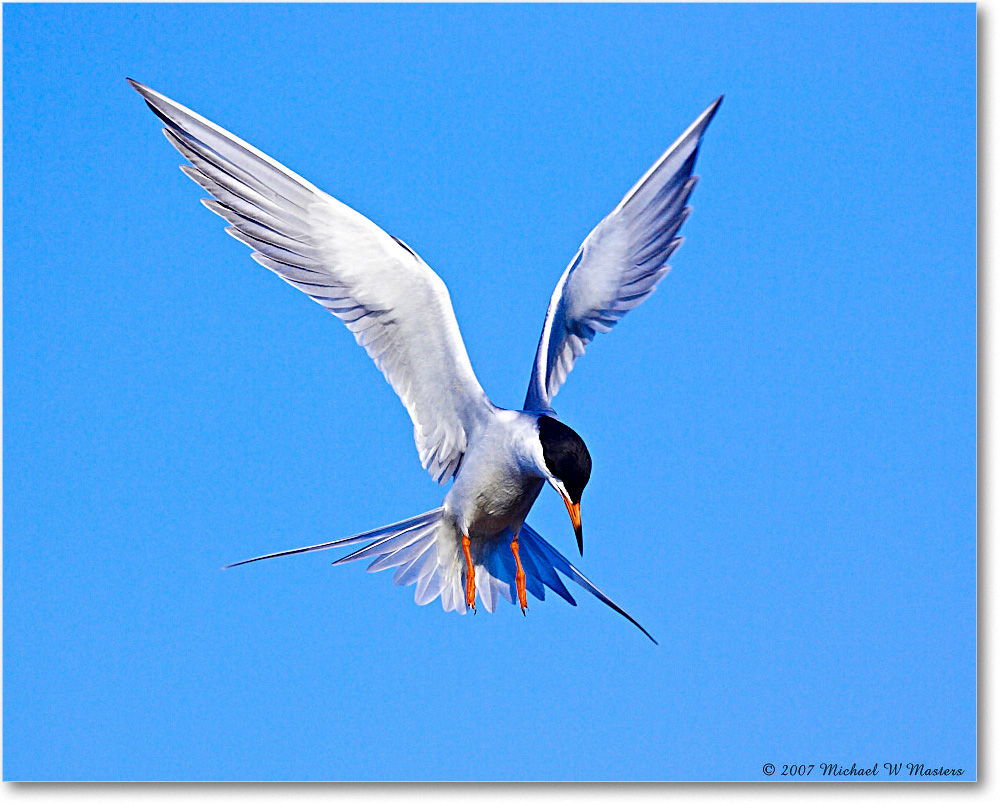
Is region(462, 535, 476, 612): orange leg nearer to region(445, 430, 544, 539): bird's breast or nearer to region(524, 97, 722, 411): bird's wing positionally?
region(445, 430, 544, 539): bird's breast

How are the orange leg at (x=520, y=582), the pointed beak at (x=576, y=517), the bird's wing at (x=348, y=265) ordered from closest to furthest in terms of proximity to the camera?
the pointed beak at (x=576, y=517), the bird's wing at (x=348, y=265), the orange leg at (x=520, y=582)

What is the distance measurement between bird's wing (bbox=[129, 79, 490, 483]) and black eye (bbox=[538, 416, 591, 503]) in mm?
442

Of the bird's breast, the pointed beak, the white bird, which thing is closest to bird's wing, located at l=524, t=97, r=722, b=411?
the white bird

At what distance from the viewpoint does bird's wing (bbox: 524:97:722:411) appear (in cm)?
328

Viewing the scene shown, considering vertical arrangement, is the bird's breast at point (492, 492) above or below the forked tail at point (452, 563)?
above

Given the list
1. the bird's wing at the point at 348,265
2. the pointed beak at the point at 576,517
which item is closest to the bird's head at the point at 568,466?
the pointed beak at the point at 576,517

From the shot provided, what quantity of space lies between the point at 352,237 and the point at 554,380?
31.2 inches

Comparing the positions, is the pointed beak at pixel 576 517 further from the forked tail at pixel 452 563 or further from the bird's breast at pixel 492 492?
the forked tail at pixel 452 563

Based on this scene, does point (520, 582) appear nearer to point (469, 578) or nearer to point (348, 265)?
point (469, 578)

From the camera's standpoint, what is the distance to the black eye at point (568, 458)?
107 inches

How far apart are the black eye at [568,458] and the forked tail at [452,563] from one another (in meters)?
0.63

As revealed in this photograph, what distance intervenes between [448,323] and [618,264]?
0.58 meters

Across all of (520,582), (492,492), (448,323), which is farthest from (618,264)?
(520,582)

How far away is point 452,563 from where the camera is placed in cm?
344
